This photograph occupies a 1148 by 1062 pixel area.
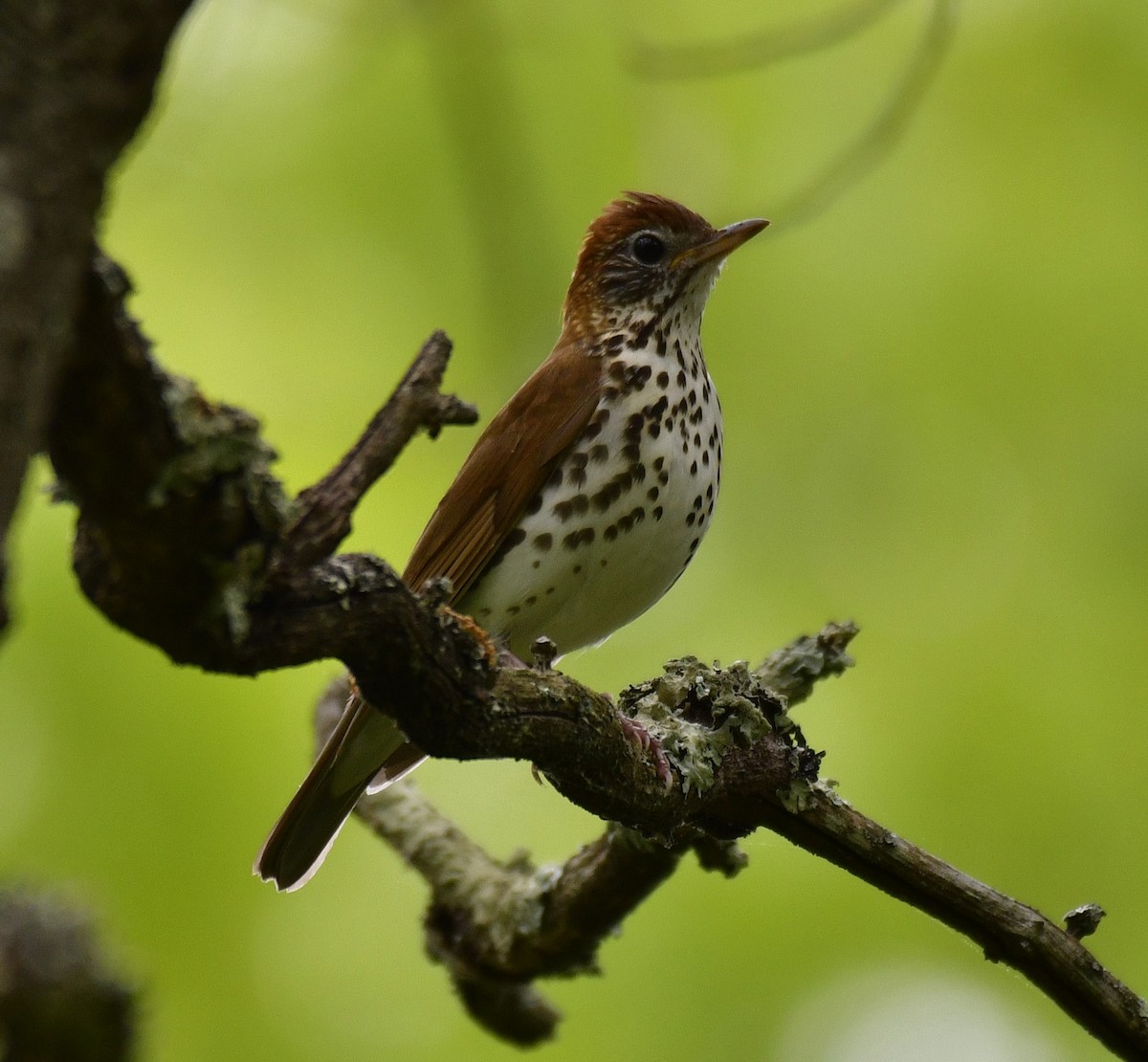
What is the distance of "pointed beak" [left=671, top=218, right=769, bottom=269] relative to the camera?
532 cm

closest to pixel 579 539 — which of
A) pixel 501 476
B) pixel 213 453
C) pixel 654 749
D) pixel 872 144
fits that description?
pixel 501 476

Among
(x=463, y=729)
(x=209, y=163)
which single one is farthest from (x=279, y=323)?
(x=463, y=729)

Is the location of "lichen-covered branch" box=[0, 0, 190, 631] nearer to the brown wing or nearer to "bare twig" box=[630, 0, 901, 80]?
the brown wing

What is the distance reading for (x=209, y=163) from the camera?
6.94 meters

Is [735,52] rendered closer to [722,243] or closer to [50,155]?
[722,243]

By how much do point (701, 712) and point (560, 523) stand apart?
Result: 35.6 inches

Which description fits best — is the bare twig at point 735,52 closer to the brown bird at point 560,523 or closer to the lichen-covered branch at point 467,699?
the brown bird at point 560,523

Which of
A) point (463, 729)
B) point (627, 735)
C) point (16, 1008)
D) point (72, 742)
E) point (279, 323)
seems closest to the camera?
point (16, 1008)

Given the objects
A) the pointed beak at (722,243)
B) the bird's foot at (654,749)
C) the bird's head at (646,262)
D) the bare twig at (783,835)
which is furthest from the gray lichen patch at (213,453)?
the pointed beak at (722,243)

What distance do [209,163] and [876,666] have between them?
387 centimetres

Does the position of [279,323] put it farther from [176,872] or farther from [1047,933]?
[1047,933]

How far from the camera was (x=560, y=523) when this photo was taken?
14.7ft

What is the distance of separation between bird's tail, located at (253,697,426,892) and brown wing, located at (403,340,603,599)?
1.66 feet

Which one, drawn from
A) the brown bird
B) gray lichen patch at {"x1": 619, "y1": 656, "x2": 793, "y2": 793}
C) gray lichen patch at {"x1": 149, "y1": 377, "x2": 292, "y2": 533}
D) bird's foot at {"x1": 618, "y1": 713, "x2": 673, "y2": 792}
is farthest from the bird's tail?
gray lichen patch at {"x1": 149, "y1": 377, "x2": 292, "y2": 533}
